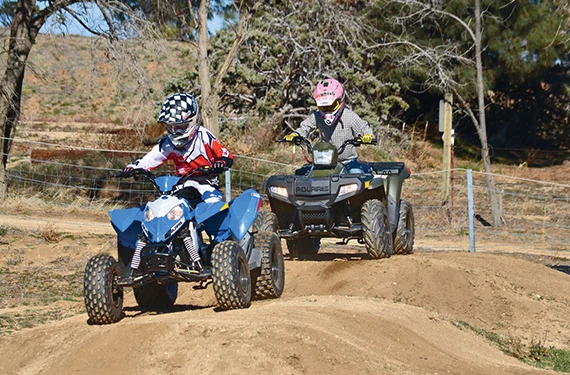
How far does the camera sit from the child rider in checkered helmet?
785 centimetres

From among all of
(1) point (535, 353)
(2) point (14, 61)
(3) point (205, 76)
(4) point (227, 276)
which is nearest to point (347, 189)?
(1) point (535, 353)

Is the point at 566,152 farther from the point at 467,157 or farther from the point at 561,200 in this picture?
the point at 561,200

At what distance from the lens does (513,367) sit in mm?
6723

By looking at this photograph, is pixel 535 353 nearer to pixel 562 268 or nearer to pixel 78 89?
pixel 562 268

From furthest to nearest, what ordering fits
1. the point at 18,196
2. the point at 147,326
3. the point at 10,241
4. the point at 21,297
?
1. the point at 18,196
2. the point at 10,241
3. the point at 21,297
4. the point at 147,326

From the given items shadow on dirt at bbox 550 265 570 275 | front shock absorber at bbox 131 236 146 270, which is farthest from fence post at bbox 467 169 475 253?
front shock absorber at bbox 131 236 146 270

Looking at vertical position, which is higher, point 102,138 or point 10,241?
point 102,138

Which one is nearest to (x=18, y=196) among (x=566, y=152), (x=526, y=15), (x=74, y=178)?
(x=74, y=178)

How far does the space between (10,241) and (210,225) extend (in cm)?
638

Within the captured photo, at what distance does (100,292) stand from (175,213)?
35.0 inches

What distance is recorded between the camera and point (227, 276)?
7.30m

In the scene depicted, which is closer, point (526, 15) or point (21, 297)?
point (21, 297)

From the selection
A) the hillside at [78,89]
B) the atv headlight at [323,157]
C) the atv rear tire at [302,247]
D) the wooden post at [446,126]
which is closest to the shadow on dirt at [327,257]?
the atv rear tire at [302,247]

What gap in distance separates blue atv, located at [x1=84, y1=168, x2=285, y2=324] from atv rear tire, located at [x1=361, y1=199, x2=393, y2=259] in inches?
110
